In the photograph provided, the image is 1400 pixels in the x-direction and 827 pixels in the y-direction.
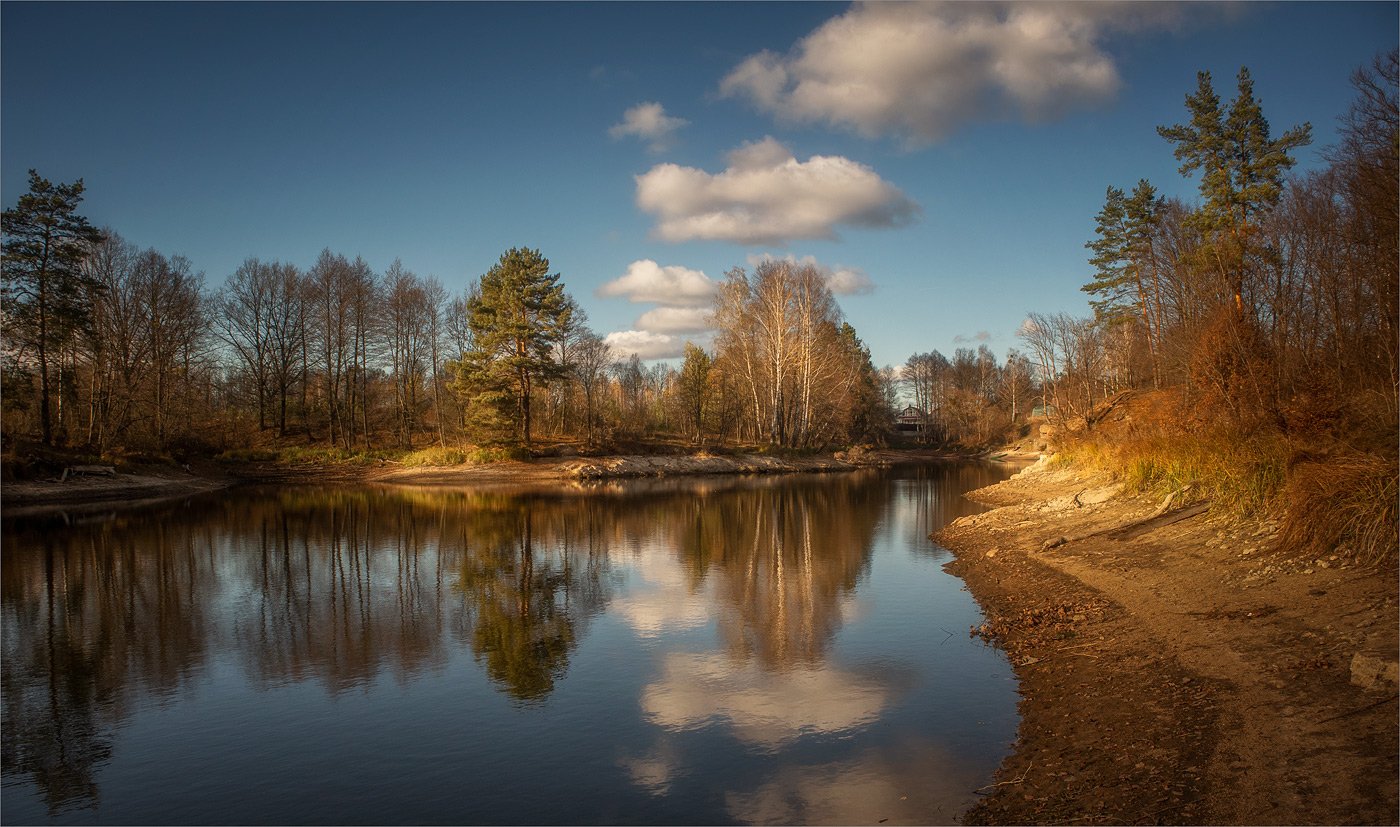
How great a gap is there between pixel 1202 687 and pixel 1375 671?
1.50m

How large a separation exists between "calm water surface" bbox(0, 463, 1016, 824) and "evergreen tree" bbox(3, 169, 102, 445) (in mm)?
19462

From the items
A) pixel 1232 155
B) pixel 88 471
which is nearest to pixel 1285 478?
pixel 1232 155

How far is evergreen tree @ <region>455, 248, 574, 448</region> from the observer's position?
49.1m

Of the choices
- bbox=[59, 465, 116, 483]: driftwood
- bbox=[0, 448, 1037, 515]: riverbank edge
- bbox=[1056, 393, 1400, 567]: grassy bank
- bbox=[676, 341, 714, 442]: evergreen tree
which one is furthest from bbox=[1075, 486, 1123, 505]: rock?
bbox=[676, 341, 714, 442]: evergreen tree

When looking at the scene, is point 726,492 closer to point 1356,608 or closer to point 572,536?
point 572,536

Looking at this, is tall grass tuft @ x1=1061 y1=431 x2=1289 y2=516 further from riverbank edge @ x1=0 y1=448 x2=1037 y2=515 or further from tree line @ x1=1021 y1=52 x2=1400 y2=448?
riverbank edge @ x1=0 y1=448 x2=1037 y2=515

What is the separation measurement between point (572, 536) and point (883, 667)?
15.2 metres

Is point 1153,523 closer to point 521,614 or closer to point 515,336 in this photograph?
point 521,614

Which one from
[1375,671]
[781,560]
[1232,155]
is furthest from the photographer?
[1232,155]

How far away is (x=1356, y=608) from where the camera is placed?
8.23 meters

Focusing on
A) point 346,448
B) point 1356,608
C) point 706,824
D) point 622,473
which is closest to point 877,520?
point 1356,608

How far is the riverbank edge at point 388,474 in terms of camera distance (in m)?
32.8

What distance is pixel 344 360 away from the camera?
55594 mm

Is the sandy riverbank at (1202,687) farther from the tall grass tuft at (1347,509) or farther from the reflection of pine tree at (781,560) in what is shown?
the reflection of pine tree at (781,560)
